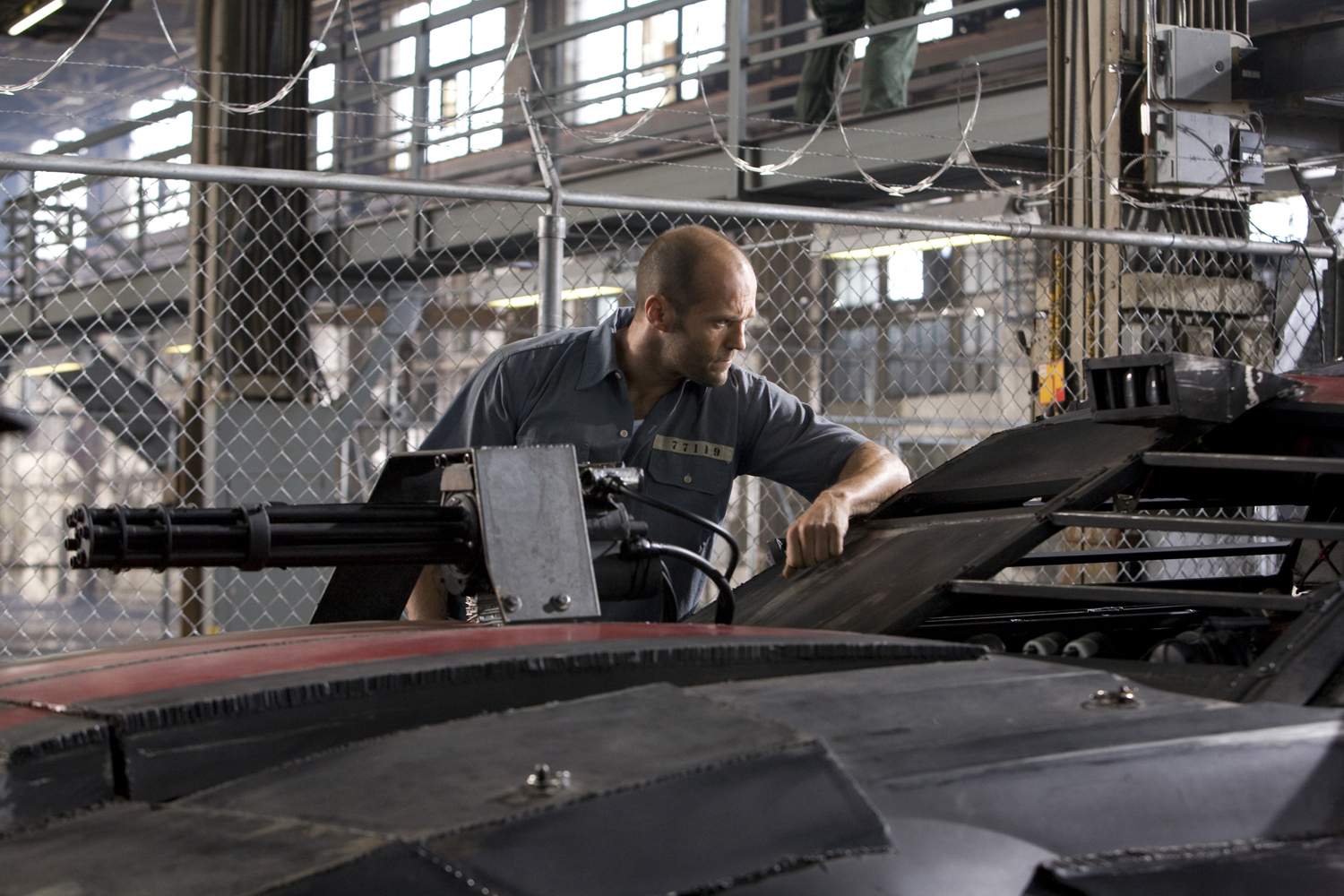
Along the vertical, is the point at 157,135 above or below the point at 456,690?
above

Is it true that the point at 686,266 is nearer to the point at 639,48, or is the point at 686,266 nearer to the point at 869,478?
the point at 869,478

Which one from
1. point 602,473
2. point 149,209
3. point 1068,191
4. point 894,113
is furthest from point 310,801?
point 149,209

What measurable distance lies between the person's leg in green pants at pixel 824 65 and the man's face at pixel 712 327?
677 cm

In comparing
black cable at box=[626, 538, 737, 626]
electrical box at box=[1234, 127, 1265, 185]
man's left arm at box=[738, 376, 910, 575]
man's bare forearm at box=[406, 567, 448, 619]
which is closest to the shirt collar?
man's left arm at box=[738, 376, 910, 575]

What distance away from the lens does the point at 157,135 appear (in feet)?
57.3

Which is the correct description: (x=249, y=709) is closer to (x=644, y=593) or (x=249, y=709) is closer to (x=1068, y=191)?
(x=644, y=593)

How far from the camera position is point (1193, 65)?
6262 mm

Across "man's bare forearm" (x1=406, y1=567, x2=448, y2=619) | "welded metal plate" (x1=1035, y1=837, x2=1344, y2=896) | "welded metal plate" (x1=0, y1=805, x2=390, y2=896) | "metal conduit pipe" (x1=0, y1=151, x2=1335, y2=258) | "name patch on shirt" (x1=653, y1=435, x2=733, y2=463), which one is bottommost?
"welded metal plate" (x1=1035, y1=837, x2=1344, y2=896)

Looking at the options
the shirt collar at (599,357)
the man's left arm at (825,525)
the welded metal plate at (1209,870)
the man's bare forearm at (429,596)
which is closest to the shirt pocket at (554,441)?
A: the shirt collar at (599,357)

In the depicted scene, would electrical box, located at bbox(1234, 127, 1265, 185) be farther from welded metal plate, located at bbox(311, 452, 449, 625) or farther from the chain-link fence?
welded metal plate, located at bbox(311, 452, 449, 625)

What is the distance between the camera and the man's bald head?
4066 millimetres

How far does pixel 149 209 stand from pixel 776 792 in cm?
→ 1737

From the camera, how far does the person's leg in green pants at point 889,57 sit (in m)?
10.2

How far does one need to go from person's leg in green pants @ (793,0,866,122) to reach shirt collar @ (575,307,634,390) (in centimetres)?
675
